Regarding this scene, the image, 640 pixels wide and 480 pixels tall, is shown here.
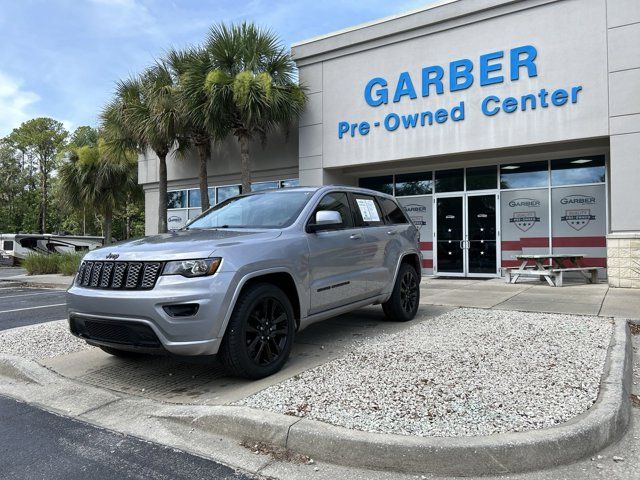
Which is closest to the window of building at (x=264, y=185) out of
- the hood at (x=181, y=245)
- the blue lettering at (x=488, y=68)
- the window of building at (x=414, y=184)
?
the window of building at (x=414, y=184)

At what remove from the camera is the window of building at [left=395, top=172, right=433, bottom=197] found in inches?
582

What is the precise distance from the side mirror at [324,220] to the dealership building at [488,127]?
8.22m

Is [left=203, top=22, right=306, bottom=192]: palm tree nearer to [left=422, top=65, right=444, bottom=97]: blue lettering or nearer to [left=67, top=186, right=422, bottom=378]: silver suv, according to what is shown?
[left=422, top=65, right=444, bottom=97]: blue lettering

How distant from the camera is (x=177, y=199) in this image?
64.1 feet

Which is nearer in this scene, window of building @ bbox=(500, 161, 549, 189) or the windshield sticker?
the windshield sticker

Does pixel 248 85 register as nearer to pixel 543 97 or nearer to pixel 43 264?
pixel 543 97

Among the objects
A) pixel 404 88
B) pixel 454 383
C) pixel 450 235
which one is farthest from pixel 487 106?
pixel 454 383

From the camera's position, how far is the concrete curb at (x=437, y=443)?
289cm

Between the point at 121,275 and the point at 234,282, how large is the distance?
986mm

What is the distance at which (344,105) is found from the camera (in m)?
14.1

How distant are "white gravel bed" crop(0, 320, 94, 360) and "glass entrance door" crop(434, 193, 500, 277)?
10380mm

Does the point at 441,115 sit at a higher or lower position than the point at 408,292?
higher

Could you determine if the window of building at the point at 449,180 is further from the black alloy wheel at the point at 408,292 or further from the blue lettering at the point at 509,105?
the black alloy wheel at the point at 408,292

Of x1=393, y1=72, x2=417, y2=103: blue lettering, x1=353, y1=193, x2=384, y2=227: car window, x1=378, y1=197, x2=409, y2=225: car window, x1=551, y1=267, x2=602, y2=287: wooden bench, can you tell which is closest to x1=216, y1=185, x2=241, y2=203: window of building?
x1=393, y1=72, x2=417, y2=103: blue lettering
